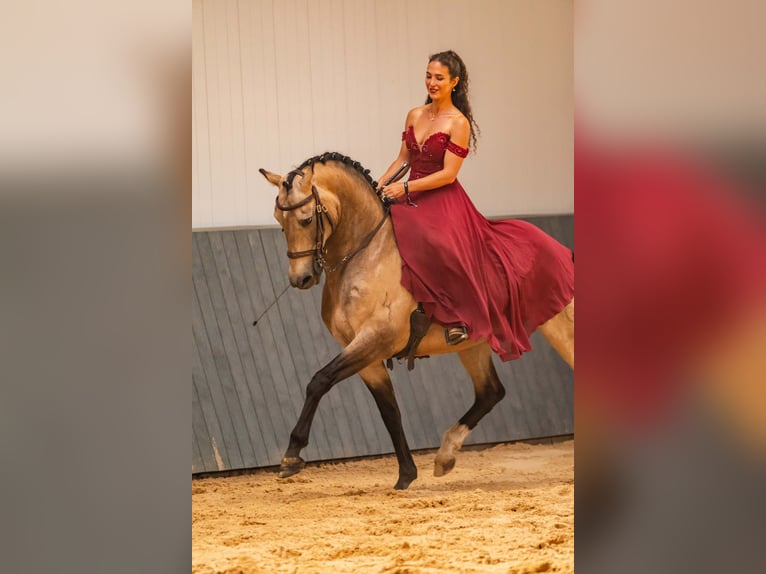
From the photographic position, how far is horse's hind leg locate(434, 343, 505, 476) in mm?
4395

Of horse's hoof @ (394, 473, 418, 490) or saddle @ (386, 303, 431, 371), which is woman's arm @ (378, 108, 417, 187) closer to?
saddle @ (386, 303, 431, 371)

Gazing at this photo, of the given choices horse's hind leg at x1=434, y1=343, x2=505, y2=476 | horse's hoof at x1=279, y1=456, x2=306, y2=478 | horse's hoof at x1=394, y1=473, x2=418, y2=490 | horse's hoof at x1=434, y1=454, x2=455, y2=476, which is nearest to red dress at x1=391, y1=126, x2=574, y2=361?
horse's hind leg at x1=434, y1=343, x2=505, y2=476

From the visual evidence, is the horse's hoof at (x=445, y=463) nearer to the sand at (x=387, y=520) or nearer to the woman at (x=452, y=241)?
the sand at (x=387, y=520)

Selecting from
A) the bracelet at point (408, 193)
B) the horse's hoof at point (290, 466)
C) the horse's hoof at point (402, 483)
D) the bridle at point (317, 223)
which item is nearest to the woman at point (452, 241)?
the bracelet at point (408, 193)

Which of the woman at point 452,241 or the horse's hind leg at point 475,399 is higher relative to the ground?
the woman at point 452,241

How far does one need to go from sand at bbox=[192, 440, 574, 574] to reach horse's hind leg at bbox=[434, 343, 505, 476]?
0.43 feet

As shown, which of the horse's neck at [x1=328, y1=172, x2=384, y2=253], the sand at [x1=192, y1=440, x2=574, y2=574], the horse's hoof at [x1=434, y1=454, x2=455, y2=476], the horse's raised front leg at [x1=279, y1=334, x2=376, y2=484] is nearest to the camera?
the sand at [x1=192, y1=440, x2=574, y2=574]

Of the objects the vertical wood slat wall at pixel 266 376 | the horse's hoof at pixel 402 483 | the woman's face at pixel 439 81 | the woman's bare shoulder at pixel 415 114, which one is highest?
the woman's face at pixel 439 81

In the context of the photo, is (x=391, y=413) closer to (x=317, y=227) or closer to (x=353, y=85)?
(x=317, y=227)

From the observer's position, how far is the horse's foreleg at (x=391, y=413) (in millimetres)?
4145

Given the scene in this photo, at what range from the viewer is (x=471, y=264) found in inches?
160

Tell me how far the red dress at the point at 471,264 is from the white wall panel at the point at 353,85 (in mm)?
624

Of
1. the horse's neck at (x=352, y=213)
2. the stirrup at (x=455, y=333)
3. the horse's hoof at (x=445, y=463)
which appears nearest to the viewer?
the horse's neck at (x=352, y=213)

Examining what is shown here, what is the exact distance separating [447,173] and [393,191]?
0.78ft
